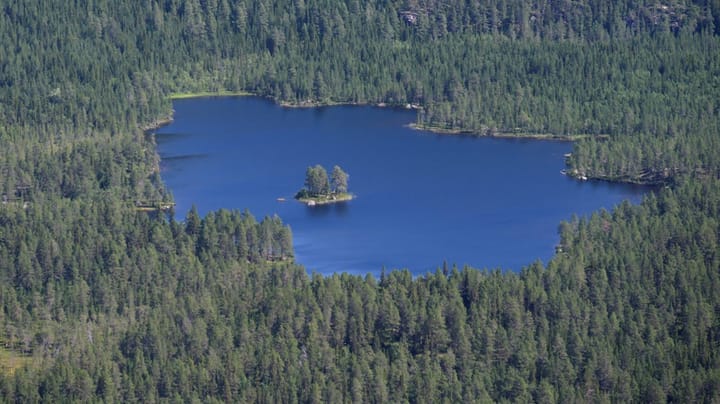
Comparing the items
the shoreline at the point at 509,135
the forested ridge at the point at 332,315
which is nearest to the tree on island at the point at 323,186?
the forested ridge at the point at 332,315

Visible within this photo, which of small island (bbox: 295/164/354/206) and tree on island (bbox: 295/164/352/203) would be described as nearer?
small island (bbox: 295/164/354/206)

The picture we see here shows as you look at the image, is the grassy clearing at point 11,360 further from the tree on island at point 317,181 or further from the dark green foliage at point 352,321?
the tree on island at point 317,181

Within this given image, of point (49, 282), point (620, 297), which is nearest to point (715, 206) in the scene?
point (620, 297)

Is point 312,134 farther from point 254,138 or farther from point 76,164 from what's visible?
point 76,164

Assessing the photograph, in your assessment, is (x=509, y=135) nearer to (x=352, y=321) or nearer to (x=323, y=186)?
(x=323, y=186)

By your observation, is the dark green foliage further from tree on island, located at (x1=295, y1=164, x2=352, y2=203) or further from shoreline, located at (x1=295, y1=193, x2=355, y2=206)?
tree on island, located at (x1=295, y1=164, x2=352, y2=203)

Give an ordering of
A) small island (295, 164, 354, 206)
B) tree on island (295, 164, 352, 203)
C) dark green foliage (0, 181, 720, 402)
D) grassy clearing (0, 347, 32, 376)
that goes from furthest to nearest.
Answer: tree on island (295, 164, 352, 203) → small island (295, 164, 354, 206) → grassy clearing (0, 347, 32, 376) → dark green foliage (0, 181, 720, 402)

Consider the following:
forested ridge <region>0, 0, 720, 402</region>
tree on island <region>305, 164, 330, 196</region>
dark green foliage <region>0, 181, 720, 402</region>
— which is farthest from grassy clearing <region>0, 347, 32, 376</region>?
tree on island <region>305, 164, 330, 196</region>
